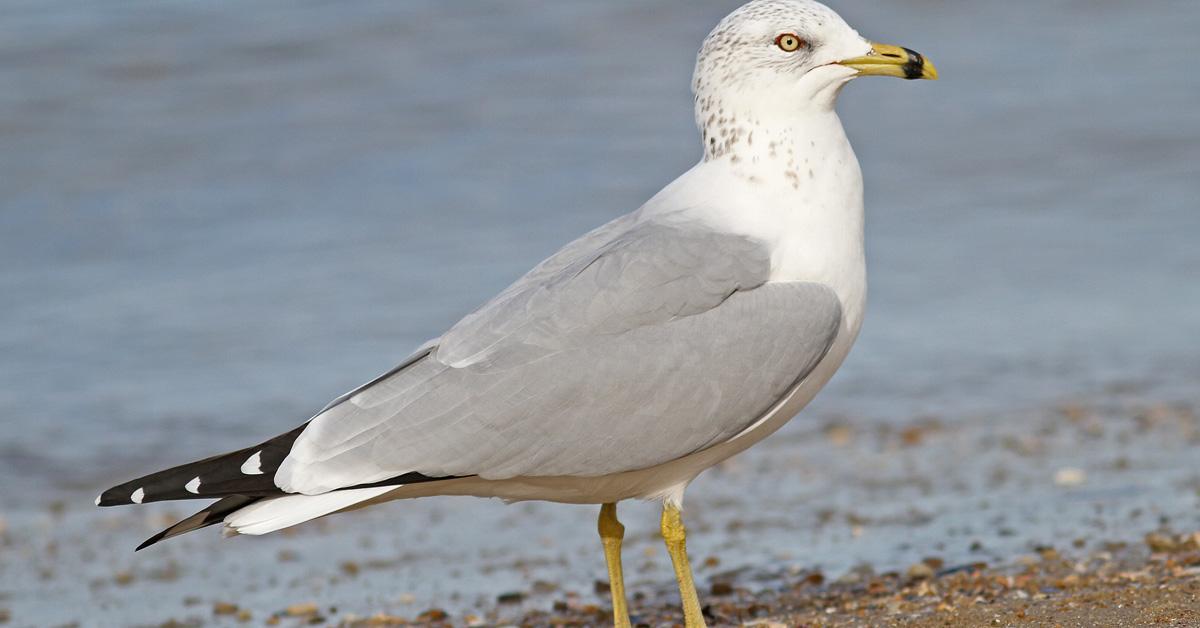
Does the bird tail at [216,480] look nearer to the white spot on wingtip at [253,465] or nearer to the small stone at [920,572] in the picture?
the white spot on wingtip at [253,465]

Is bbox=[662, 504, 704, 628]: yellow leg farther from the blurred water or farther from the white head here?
the blurred water

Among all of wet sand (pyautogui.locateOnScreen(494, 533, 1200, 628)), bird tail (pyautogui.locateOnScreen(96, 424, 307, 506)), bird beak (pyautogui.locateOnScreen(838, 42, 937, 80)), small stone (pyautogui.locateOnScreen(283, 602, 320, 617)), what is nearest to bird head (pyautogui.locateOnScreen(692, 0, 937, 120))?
bird beak (pyautogui.locateOnScreen(838, 42, 937, 80))

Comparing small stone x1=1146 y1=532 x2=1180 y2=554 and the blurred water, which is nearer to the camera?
small stone x1=1146 y1=532 x2=1180 y2=554

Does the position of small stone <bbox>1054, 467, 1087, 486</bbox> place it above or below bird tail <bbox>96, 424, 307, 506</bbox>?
below

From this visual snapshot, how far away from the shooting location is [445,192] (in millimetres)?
10789

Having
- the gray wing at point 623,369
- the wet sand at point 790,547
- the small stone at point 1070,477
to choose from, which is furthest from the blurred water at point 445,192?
the gray wing at point 623,369

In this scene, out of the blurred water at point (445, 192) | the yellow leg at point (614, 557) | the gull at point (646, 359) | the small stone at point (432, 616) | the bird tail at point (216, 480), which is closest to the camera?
the bird tail at point (216, 480)

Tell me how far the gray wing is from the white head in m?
0.47

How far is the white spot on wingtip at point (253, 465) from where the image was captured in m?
4.36

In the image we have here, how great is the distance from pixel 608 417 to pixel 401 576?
189 cm

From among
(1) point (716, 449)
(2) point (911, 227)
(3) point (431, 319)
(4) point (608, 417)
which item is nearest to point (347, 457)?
(4) point (608, 417)

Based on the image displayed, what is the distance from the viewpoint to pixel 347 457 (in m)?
4.46

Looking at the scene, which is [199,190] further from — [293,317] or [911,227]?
[911,227]

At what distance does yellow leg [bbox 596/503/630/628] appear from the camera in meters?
4.92
